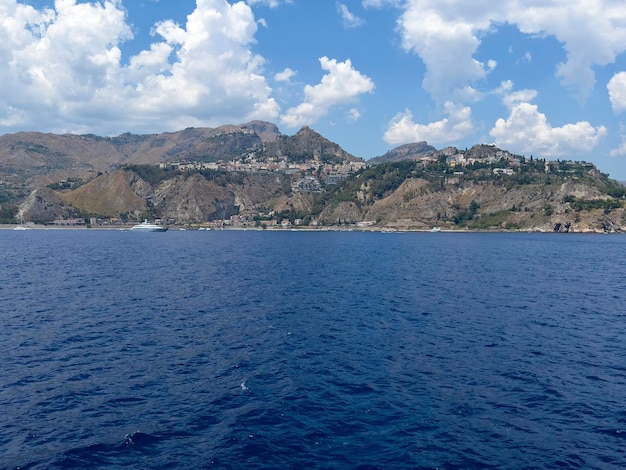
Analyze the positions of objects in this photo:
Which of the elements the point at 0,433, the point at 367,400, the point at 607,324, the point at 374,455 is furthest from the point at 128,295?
the point at 607,324

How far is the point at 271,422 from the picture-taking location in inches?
1307

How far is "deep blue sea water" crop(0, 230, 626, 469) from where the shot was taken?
29.3 m

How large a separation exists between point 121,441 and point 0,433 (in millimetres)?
8040

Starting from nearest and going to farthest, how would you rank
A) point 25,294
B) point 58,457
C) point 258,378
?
point 58,457 → point 258,378 → point 25,294

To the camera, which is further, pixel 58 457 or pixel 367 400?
pixel 367 400

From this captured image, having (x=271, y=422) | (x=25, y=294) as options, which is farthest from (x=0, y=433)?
(x=25, y=294)

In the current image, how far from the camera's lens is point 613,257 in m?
165

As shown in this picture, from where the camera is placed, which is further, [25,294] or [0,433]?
[25,294]

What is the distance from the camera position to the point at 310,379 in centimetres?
4147

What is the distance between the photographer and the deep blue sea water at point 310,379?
1155 inches

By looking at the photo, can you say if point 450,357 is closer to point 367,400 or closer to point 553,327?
point 367,400

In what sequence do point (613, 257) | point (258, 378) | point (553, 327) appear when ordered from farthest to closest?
point (613, 257) < point (553, 327) < point (258, 378)

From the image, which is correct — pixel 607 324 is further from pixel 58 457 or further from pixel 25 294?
pixel 25 294

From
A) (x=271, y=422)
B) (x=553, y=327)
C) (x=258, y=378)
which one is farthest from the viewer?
(x=553, y=327)
